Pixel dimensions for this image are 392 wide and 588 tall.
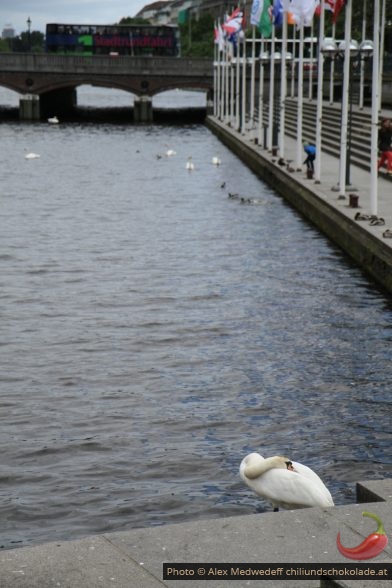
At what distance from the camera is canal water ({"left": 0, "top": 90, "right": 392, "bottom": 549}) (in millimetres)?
12766

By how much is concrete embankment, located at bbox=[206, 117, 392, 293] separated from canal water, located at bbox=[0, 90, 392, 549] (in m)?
0.50

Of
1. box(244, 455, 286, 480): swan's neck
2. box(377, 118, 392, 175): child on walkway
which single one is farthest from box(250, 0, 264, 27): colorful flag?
box(244, 455, 286, 480): swan's neck

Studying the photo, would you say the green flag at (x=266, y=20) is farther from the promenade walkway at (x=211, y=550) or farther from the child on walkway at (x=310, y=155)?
the promenade walkway at (x=211, y=550)

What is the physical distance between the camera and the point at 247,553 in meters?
8.65

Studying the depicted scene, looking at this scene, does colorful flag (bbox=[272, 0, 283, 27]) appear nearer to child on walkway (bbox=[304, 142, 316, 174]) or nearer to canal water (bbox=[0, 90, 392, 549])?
child on walkway (bbox=[304, 142, 316, 174])

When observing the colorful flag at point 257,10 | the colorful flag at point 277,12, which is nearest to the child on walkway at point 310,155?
the colorful flag at point 277,12

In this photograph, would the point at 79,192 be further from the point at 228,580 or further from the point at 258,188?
the point at 228,580

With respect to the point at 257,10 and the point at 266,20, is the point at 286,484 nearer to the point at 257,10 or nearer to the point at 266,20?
the point at 266,20

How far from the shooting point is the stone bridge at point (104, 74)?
109 metres

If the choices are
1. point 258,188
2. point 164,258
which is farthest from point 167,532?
point 258,188

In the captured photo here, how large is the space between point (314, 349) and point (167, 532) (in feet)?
34.0

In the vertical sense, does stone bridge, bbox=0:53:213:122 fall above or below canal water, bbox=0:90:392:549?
above

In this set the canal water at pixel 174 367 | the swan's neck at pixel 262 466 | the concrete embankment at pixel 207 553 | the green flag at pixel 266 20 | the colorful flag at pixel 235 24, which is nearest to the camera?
the concrete embankment at pixel 207 553

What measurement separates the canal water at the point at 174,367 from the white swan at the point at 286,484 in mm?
1625
